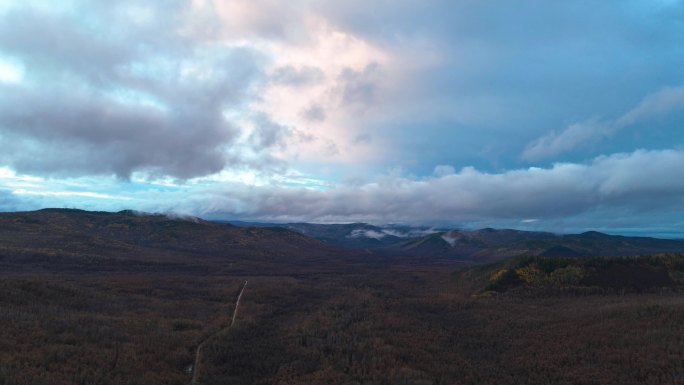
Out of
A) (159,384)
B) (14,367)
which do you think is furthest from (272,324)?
(14,367)

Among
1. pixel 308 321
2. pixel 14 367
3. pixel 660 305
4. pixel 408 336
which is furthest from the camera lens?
pixel 308 321

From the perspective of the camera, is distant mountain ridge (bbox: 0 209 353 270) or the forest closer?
the forest

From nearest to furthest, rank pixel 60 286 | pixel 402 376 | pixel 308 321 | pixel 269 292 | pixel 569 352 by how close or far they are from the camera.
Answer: pixel 402 376, pixel 569 352, pixel 308 321, pixel 60 286, pixel 269 292

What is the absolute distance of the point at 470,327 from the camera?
36.2m

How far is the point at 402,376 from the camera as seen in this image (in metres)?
21.8

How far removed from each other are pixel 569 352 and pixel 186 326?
98.0ft

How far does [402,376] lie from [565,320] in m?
21.6

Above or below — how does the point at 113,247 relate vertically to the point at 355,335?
below

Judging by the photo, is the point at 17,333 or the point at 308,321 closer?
the point at 17,333

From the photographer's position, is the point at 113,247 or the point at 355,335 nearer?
the point at 355,335

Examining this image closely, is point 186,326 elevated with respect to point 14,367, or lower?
lower

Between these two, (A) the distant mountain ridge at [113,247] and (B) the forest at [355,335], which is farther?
(A) the distant mountain ridge at [113,247]

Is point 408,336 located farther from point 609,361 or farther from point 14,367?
point 14,367

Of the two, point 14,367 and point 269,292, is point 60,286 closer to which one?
point 269,292
